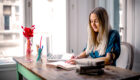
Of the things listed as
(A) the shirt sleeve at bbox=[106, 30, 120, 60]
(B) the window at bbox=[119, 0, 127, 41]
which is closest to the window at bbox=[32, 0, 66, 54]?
(B) the window at bbox=[119, 0, 127, 41]

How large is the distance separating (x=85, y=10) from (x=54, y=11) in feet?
1.80

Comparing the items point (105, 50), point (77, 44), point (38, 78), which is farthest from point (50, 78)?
point (77, 44)

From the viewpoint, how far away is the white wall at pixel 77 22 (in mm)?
3479

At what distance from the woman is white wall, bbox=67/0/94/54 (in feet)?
4.29

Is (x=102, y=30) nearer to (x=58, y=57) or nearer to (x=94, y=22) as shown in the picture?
(x=94, y=22)

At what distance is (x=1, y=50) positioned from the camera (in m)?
3.19

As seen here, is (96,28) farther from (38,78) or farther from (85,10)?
(85,10)

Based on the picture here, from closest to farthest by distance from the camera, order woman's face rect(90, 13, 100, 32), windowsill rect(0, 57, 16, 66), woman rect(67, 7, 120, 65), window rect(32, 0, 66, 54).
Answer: woman rect(67, 7, 120, 65) < woman's face rect(90, 13, 100, 32) < windowsill rect(0, 57, 16, 66) < window rect(32, 0, 66, 54)

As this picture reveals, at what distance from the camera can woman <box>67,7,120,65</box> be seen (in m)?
1.96

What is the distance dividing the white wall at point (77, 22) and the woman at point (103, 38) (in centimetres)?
131

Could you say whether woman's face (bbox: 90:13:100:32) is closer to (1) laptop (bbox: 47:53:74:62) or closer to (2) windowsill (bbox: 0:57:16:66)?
(1) laptop (bbox: 47:53:74:62)

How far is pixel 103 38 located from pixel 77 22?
4.92ft

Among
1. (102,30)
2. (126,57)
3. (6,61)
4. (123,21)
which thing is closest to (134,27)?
(123,21)

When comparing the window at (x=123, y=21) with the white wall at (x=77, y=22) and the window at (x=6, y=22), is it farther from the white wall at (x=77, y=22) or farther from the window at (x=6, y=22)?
the window at (x=6, y=22)
